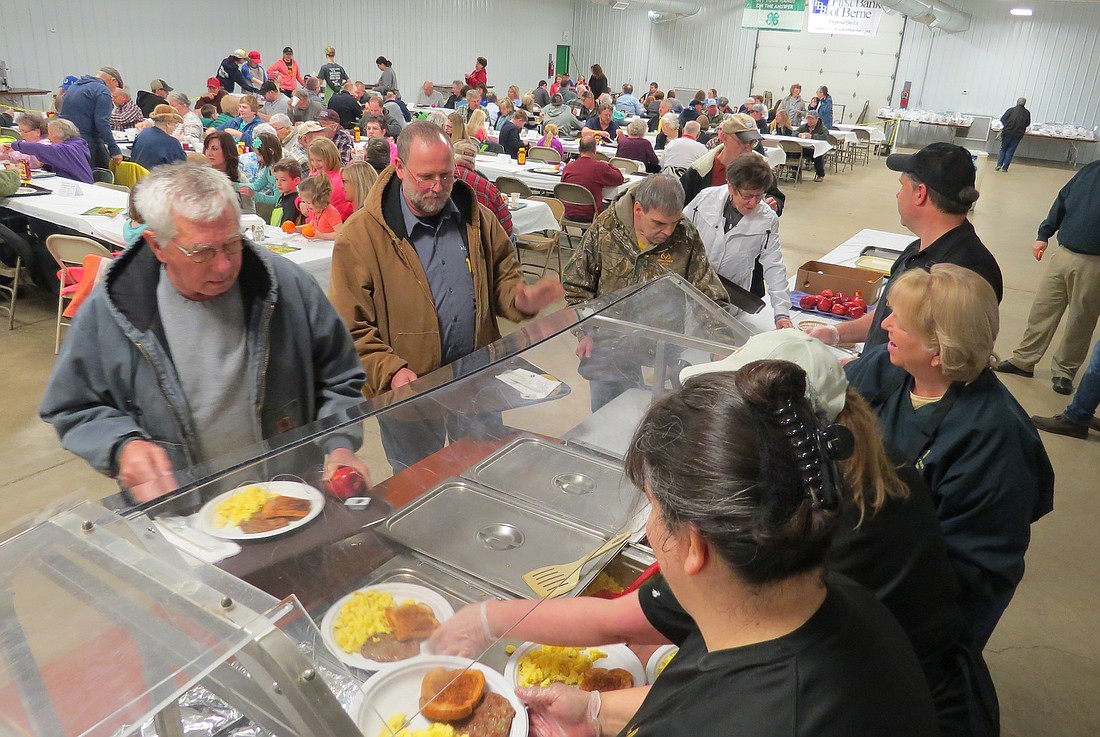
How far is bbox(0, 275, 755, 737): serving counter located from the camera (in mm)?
869

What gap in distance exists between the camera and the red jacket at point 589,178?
7.29 meters

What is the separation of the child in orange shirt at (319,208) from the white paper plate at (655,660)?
156 inches

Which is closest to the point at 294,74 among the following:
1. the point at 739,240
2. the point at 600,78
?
the point at 600,78

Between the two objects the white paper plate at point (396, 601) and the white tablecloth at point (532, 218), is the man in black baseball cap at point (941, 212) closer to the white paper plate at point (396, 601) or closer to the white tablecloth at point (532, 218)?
the white paper plate at point (396, 601)

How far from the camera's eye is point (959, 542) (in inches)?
71.8

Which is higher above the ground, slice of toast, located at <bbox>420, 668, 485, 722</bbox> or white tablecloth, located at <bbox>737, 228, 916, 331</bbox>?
slice of toast, located at <bbox>420, 668, 485, 722</bbox>

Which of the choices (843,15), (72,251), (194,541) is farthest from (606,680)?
(843,15)

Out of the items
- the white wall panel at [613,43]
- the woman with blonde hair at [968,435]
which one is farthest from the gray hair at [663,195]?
the white wall panel at [613,43]

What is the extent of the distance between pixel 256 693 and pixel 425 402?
3.15ft

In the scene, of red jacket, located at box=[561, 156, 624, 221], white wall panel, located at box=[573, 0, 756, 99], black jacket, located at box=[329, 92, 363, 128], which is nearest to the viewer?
red jacket, located at box=[561, 156, 624, 221]

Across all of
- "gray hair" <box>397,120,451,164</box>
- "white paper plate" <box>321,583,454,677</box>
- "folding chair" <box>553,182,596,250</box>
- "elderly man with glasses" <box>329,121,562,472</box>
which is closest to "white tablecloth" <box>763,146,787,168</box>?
"folding chair" <box>553,182,596,250</box>

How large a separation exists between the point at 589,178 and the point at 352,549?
6304 mm

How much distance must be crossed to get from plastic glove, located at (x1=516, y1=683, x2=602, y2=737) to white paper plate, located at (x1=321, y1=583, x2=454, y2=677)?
208 mm

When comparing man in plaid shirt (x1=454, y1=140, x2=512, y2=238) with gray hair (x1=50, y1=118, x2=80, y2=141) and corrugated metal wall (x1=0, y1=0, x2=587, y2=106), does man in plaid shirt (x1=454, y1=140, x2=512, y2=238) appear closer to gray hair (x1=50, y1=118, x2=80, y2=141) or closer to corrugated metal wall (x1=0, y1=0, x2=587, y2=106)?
gray hair (x1=50, y1=118, x2=80, y2=141)
